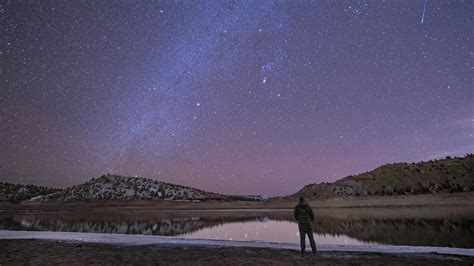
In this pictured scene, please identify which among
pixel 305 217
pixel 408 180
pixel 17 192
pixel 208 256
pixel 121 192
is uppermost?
pixel 17 192

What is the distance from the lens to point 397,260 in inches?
535

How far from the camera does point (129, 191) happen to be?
128 metres

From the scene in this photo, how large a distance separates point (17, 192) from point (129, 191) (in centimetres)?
5979

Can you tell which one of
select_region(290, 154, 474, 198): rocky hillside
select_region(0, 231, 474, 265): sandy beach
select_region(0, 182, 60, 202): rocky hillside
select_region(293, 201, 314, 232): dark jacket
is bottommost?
select_region(0, 231, 474, 265): sandy beach

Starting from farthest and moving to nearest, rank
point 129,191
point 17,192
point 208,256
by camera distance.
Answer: point 17,192, point 129,191, point 208,256

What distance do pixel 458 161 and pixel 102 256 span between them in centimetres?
9289

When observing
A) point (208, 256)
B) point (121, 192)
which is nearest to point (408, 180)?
point (208, 256)

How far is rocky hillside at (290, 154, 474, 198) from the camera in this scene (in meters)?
75.1

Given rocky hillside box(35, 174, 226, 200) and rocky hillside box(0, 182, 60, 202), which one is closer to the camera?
rocky hillside box(35, 174, 226, 200)

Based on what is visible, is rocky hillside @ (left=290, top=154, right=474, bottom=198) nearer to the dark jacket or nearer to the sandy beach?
the sandy beach

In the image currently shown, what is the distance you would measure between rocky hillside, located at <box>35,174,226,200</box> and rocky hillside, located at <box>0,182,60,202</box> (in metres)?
15.7

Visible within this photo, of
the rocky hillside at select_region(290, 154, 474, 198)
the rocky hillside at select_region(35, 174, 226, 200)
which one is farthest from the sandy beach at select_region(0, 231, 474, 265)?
the rocky hillside at select_region(35, 174, 226, 200)

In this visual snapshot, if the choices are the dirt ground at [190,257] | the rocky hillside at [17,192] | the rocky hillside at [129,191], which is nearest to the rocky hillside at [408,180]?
the rocky hillside at [129,191]

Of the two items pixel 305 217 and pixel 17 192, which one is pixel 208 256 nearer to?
pixel 305 217
